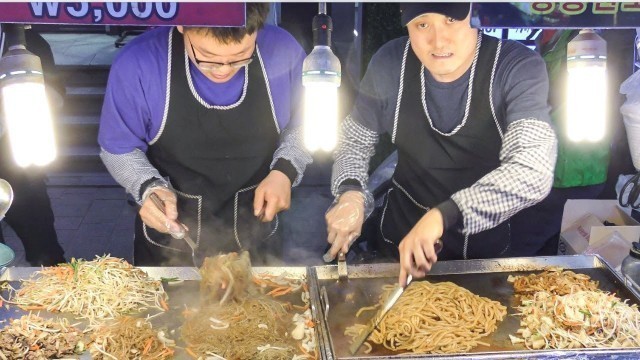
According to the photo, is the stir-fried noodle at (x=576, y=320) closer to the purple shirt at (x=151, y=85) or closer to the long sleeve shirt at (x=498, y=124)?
the long sleeve shirt at (x=498, y=124)

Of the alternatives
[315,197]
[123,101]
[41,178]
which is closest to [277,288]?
[123,101]

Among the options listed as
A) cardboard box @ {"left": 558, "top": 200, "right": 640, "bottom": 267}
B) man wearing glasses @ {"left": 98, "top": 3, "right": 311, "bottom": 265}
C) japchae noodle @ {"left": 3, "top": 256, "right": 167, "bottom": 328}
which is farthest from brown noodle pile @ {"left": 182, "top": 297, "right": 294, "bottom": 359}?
cardboard box @ {"left": 558, "top": 200, "right": 640, "bottom": 267}

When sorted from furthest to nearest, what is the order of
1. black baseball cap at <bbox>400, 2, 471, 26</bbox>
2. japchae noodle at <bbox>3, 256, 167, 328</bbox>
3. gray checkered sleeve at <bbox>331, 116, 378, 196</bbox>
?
gray checkered sleeve at <bbox>331, 116, 378, 196</bbox>, japchae noodle at <bbox>3, 256, 167, 328</bbox>, black baseball cap at <bbox>400, 2, 471, 26</bbox>

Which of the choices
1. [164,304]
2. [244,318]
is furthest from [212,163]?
[244,318]

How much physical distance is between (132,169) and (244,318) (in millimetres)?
1109

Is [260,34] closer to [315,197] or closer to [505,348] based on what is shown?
[505,348]

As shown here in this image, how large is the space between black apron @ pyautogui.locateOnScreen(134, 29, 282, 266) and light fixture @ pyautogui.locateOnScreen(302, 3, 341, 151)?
1.05 m

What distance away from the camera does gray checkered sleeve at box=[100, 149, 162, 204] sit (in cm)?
358

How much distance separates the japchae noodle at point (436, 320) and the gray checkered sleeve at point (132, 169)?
1403mm

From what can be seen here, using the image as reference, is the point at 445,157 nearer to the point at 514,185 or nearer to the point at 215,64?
the point at 514,185

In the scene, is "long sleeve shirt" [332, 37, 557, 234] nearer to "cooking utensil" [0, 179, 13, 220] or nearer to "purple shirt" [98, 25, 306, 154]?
"purple shirt" [98, 25, 306, 154]

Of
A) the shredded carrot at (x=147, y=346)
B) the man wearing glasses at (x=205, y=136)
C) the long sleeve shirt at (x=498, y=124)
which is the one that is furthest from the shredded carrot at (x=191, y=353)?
the long sleeve shirt at (x=498, y=124)

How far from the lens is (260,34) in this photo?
390 centimetres

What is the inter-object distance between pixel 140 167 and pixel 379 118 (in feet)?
4.64
